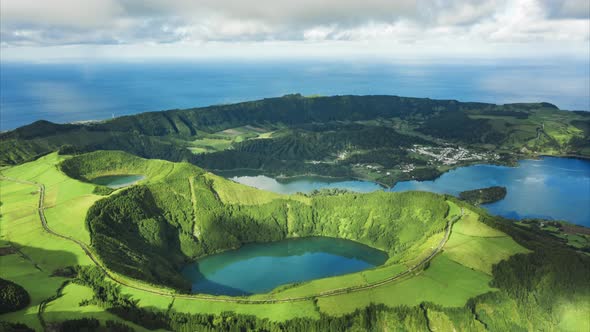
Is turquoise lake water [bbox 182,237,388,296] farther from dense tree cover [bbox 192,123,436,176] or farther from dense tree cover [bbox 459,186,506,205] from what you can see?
dense tree cover [bbox 192,123,436,176]

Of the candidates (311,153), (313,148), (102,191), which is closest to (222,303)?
(102,191)

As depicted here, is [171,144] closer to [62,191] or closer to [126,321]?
[62,191]

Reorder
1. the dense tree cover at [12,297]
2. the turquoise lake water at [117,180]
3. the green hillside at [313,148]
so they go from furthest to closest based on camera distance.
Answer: the green hillside at [313,148], the turquoise lake water at [117,180], the dense tree cover at [12,297]

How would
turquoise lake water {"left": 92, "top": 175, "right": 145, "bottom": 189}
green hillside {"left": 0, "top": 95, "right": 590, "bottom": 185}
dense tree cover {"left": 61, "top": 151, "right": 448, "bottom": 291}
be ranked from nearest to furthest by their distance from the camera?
1. dense tree cover {"left": 61, "top": 151, "right": 448, "bottom": 291}
2. turquoise lake water {"left": 92, "top": 175, "right": 145, "bottom": 189}
3. green hillside {"left": 0, "top": 95, "right": 590, "bottom": 185}

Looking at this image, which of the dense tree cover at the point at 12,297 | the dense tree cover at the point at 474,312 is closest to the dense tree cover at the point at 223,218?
the dense tree cover at the point at 474,312

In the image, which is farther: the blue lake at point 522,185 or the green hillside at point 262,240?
the blue lake at point 522,185

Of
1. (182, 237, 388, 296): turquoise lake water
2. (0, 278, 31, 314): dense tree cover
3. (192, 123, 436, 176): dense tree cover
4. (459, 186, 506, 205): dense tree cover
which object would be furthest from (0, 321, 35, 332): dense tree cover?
(192, 123, 436, 176): dense tree cover

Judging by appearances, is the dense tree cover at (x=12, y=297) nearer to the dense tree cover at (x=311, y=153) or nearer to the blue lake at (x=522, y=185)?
the blue lake at (x=522, y=185)
